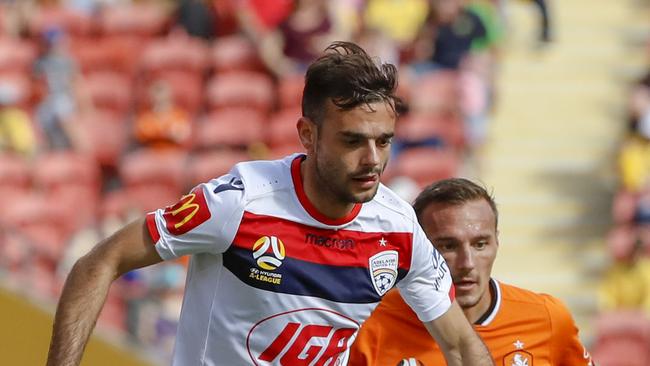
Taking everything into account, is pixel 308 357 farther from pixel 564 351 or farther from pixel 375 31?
pixel 375 31

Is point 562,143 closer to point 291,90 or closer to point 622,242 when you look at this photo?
point 622,242

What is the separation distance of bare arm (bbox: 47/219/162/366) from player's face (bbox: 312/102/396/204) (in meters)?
0.57

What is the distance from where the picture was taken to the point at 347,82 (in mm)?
3934

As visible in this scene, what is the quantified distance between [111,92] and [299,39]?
6.61 ft

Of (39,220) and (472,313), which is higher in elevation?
(39,220)

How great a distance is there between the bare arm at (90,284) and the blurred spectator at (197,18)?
9.06 m

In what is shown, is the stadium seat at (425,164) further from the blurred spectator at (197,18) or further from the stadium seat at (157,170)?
the blurred spectator at (197,18)

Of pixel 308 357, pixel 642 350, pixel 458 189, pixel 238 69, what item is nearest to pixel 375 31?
pixel 238 69

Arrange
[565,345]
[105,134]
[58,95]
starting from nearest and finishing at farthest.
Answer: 1. [565,345]
2. [58,95]
3. [105,134]

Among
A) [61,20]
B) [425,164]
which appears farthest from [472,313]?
[61,20]

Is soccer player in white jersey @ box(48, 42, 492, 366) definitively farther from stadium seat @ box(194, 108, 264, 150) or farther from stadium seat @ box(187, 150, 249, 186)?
stadium seat @ box(194, 108, 264, 150)

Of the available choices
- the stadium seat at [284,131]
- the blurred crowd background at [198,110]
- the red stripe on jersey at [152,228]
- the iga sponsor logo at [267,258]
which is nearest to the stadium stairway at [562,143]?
the blurred crowd background at [198,110]

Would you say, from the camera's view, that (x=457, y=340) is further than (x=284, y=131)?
No

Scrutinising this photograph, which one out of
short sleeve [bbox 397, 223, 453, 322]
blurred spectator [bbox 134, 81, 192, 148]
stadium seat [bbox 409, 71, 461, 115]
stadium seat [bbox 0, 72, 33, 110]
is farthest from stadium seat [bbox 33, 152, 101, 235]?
short sleeve [bbox 397, 223, 453, 322]
